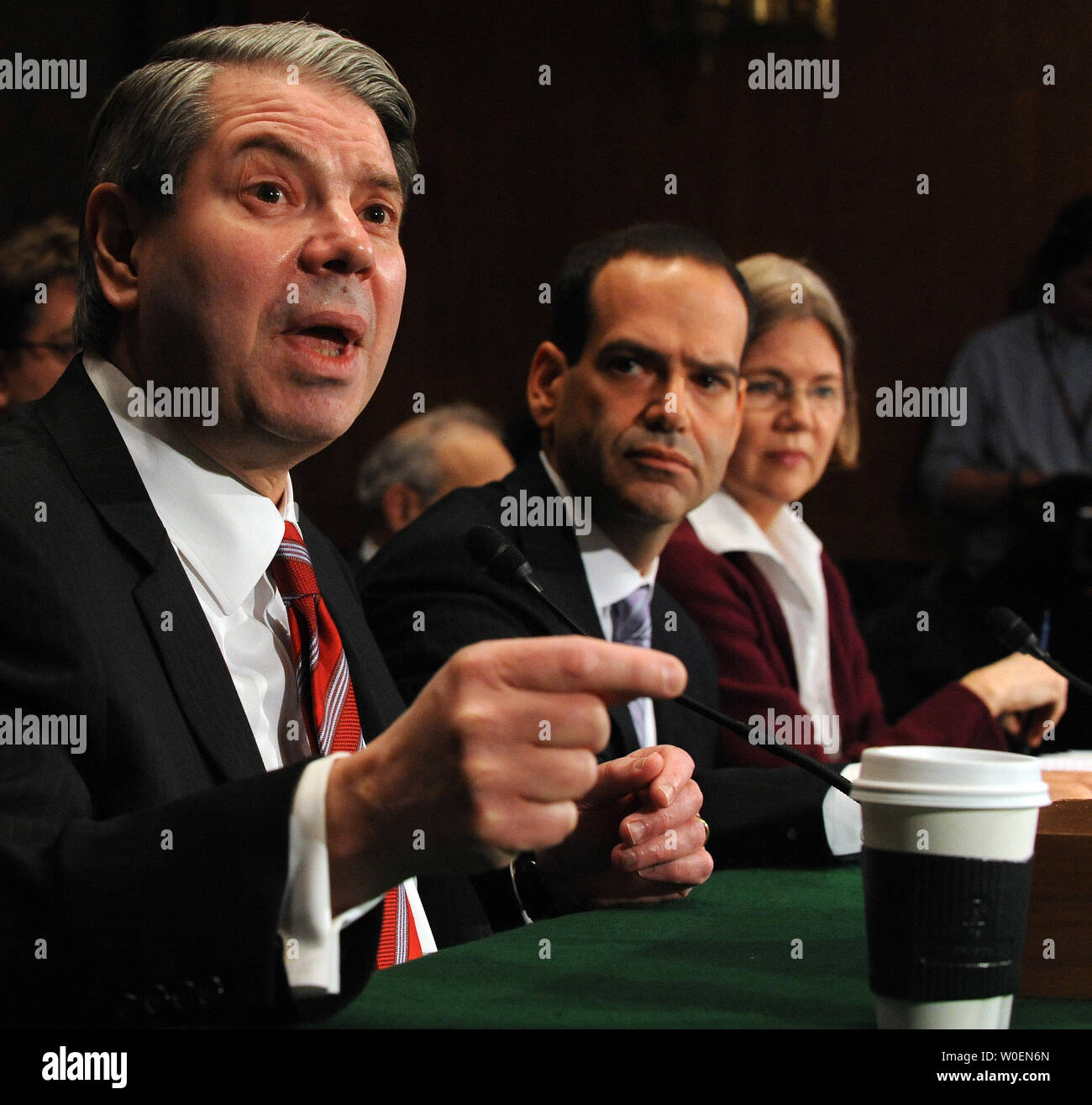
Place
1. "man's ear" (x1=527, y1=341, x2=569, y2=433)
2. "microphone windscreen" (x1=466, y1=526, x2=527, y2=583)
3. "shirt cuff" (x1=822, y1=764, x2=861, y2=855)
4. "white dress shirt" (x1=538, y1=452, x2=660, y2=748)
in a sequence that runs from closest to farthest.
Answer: "microphone windscreen" (x1=466, y1=526, x2=527, y2=583), "shirt cuff" (x1=822, y1=764, x2=861, y2=855), "white dress shirt" (x1=538, y1=452, x2=660, y2=748), "man's ear" (x1=527, y1=341, x2=569, y2=433)

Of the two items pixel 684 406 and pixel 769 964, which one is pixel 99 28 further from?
pixel 769 964

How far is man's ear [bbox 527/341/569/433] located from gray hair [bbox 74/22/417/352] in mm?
921

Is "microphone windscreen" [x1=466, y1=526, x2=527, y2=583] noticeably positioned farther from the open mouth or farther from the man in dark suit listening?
the man in dark suit listening


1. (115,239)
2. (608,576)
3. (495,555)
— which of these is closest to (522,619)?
(608,576)

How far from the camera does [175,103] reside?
57.9 inches

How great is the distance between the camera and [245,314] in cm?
142

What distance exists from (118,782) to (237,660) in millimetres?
197

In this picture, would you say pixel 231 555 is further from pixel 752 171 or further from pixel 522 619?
pixel 752 171

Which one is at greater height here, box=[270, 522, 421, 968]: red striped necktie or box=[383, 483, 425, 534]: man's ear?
box=[383, 483, 425, 534]: man's ear

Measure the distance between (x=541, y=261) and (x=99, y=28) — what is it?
1.83 m

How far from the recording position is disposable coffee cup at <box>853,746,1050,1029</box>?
38.1 inches

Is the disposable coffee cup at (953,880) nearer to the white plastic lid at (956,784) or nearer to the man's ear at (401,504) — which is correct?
the white plastic lid at (956,784)

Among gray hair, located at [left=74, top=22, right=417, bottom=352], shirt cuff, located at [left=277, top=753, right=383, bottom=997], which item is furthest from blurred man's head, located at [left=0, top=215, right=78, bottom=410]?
shirt cuff, located at [left=277, top=753, right=383, bottom=997]

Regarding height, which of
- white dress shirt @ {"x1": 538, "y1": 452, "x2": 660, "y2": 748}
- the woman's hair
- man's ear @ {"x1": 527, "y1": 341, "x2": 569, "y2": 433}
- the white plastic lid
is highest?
the woman's hair
